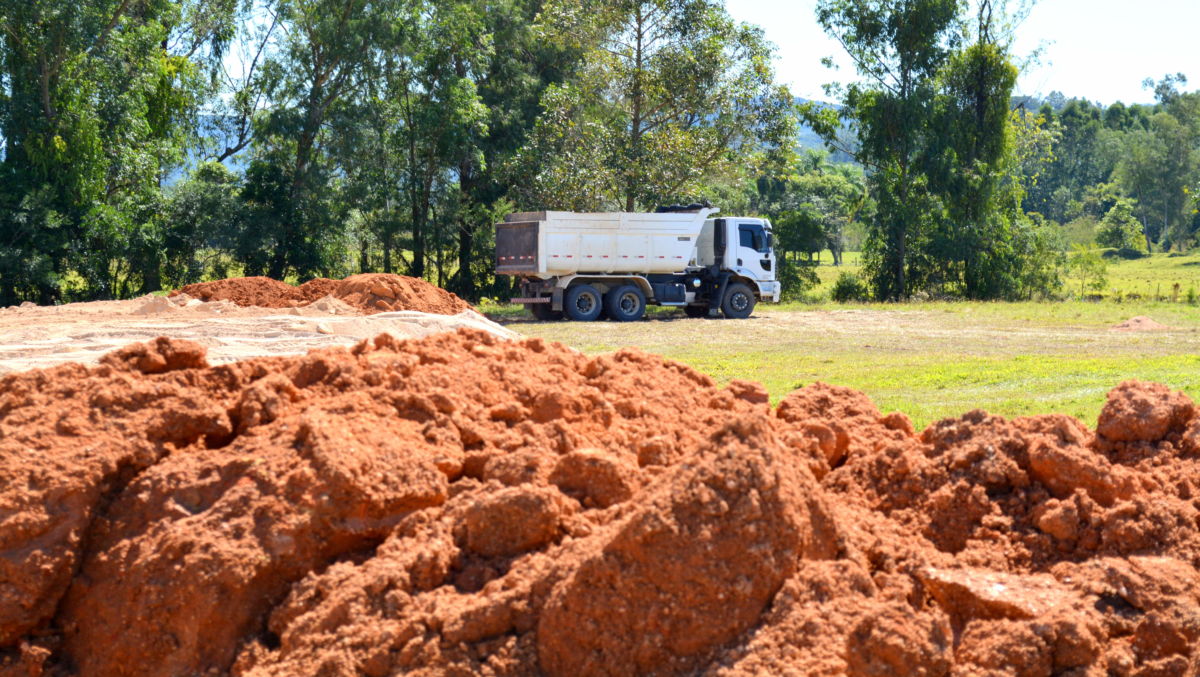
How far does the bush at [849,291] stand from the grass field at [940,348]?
3562 mm

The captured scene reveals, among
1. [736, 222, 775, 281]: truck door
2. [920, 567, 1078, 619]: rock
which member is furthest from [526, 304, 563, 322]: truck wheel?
[920, 567, 1078, 619]: rock

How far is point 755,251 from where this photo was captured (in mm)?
29016

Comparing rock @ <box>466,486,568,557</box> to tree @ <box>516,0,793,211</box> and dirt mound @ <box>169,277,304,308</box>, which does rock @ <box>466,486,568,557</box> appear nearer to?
dirt mound @ <box>169,277,304,308</box>

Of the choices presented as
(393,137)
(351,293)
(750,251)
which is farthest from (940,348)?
(393,137)

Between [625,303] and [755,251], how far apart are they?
4.28 meters

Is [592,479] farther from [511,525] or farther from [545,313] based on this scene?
[545,313]

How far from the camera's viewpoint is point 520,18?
3647 cm

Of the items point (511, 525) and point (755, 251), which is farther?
point (755, 251)

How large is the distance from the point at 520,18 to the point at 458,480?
112 ft

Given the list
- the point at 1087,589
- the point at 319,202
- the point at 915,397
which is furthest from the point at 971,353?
the point at 319,202

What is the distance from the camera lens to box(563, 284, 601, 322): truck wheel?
26.7m

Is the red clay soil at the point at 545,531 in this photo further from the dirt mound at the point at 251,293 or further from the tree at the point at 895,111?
the tree at the point at 895,111

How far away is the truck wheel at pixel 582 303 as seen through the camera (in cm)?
2670

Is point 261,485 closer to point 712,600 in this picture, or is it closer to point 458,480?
point 458,480
